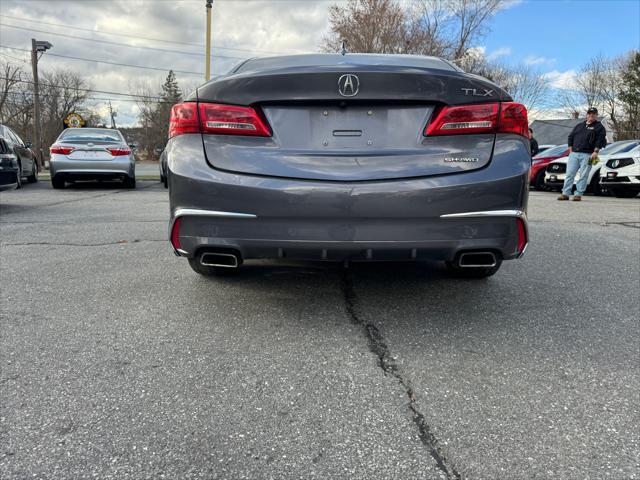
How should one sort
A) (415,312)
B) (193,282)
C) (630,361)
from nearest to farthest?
(630,361), (415,312), (193,282)

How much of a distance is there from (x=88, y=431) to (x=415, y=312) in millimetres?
1847

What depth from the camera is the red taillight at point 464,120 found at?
7.93 feet

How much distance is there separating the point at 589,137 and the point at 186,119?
9.40 m

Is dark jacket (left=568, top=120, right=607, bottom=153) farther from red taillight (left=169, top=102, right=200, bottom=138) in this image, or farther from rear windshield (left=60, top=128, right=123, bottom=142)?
rear windshield (left=60, top=128, right=123, bottom=142)

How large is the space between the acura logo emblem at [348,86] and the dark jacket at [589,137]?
887cm

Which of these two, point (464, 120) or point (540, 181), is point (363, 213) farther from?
point (540, 181)

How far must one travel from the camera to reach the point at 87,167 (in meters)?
10.8

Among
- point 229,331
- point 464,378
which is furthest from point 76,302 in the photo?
point 464,378

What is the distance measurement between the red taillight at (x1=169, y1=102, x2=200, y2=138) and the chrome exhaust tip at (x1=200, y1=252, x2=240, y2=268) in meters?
0.65

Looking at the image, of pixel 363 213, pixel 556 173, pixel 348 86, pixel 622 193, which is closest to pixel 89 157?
pixel 348 86

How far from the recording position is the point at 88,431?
69.1 inches

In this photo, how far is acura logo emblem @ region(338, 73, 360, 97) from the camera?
2.40 meters

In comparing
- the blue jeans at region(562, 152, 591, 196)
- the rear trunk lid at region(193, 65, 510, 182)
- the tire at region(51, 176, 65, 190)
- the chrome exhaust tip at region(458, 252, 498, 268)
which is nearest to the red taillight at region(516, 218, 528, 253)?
the chrome exhaust tip at region(458, 252, 498, 268)

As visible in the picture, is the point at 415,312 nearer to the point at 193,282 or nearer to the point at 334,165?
the point at 334,165
